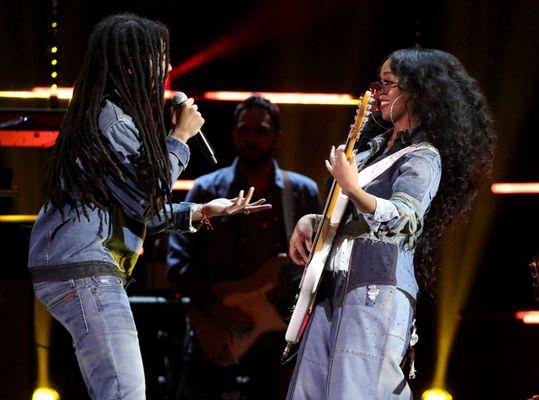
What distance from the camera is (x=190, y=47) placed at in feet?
17.9

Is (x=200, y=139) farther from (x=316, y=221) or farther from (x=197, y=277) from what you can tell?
(x=197, y=277)

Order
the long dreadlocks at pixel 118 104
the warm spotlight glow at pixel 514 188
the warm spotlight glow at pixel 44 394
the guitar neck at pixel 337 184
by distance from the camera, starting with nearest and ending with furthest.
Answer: the long dreadlocks at pixel 118 104 < the guitar neck at pixel 337 184 < the warm spotlight glow at pixel 44 394 < the warm spotlight glow at pixel 514 188

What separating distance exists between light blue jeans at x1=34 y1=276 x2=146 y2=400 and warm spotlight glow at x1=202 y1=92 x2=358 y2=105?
9.67 ft

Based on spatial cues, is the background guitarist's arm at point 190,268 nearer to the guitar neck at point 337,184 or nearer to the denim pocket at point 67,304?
the guitar neck at point 337,184

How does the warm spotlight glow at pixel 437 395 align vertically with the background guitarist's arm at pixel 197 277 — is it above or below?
below

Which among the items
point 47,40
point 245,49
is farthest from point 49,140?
point 245,49

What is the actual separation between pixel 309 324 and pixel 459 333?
238 centimetres

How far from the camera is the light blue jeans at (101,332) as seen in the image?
103 inches

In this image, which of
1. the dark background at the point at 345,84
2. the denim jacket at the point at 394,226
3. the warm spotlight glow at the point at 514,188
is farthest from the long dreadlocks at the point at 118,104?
the warm spotlight glow at the point at 514,188

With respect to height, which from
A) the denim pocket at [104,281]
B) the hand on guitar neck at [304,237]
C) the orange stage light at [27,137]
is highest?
the orange stage light at [27,137]

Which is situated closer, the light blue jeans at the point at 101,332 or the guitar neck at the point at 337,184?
the light blue jeans at the point at 101,332

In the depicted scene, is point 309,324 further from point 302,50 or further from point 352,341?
point 302,50

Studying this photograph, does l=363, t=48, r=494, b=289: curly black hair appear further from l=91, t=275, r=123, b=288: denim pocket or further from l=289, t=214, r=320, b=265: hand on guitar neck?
l=91, t=275, r=123, b=288: denim pocket

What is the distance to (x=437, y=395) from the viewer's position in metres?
5.15
